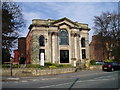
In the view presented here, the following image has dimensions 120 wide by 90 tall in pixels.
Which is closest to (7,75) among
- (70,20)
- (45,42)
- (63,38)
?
(45,42)

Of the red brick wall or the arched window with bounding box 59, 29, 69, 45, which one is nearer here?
the arched window with bounding box 59, 29, 69, 45

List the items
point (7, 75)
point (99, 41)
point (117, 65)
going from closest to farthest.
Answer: point (7, 75) → point (117, 65) → point (99, 41)

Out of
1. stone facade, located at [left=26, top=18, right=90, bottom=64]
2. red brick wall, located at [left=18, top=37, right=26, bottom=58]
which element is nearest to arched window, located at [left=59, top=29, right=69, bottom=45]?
stone facade, located at [left=26, top=18, right=90, bottom=64]

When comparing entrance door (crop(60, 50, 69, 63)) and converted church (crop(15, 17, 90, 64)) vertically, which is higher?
converted church (crop(15, 17, 90, 64))

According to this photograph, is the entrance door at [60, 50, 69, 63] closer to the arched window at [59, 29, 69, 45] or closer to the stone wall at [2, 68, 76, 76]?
the arched window at [59, 29, 69, 45]

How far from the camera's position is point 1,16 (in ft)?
84.1

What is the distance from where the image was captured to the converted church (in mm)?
37625

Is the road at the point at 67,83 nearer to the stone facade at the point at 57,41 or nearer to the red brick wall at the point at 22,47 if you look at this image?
the stone facade at the point at 57,41

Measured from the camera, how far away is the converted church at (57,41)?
3762 cm

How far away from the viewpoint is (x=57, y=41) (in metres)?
39.2

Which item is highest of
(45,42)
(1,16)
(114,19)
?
Result: (114,19)

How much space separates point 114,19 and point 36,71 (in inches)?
1095

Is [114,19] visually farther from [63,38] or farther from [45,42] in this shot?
[45,42]

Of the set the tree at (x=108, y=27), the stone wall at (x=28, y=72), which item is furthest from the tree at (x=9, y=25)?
the tree at (x=108, y=27)
